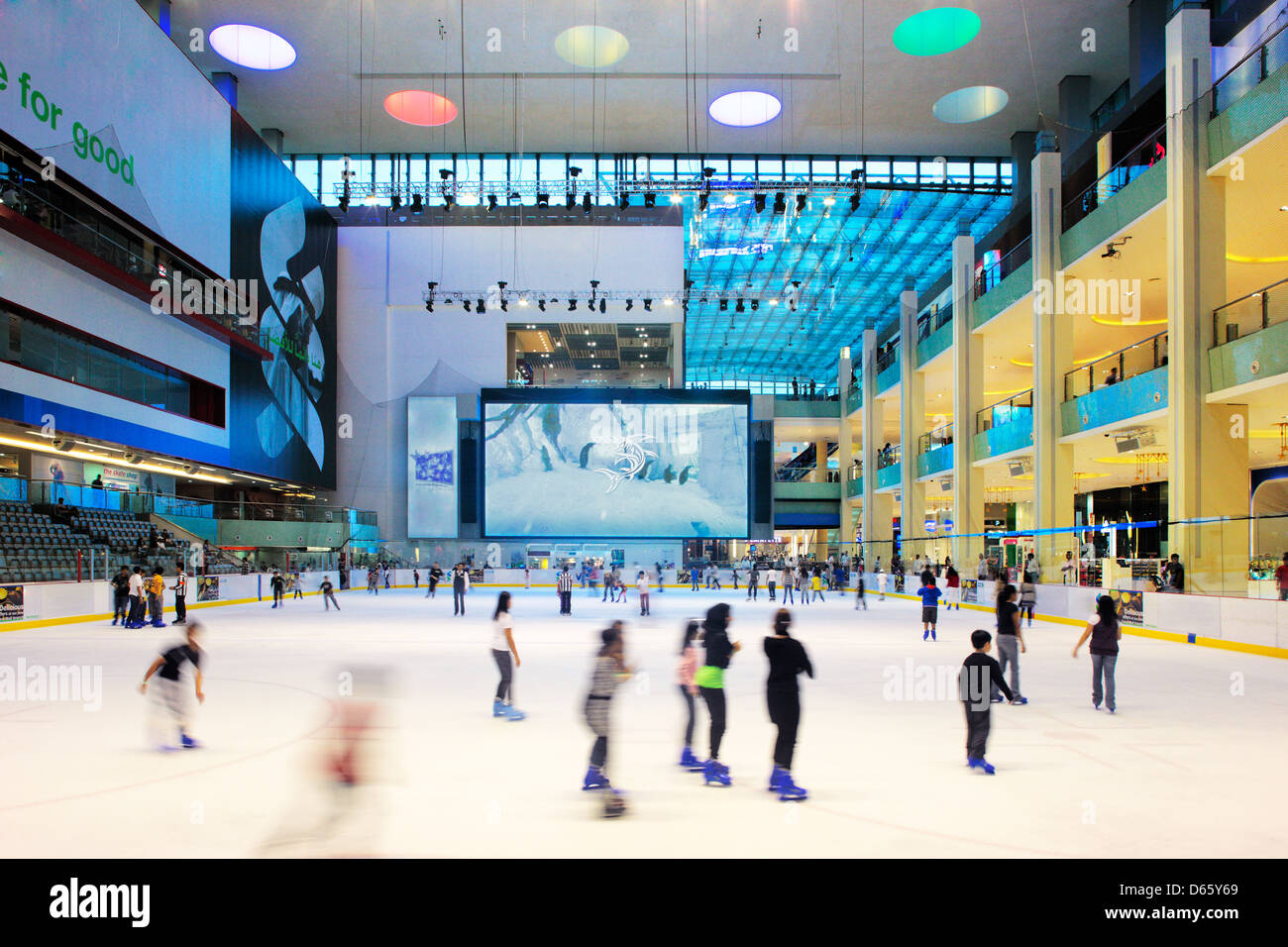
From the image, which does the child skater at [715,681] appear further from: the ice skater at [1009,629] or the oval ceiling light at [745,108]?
the oval ceiling light at [745,108]

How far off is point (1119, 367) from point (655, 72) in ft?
67.9

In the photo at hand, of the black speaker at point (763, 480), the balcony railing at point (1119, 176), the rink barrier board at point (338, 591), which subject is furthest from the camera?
the black speaker at point (763, 480)

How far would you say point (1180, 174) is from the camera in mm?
16875

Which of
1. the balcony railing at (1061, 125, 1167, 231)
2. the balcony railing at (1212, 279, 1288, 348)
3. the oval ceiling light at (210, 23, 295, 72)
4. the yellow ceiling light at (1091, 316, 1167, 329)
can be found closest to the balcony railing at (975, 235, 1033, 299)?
the balcony railing at (1061, 125, 1167, 231)

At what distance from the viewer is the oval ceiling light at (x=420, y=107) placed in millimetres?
34125

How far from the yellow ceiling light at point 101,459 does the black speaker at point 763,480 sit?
75.9ft

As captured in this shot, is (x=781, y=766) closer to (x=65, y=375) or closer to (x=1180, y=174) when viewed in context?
(x=1180, y=174)

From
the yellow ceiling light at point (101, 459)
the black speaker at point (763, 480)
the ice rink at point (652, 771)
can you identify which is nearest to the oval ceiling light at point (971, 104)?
the black speaker at point (763, 480)

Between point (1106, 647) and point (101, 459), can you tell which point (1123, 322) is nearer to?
point (1106, 647)

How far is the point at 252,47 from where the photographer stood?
3062 centimetres

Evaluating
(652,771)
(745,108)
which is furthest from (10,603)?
(745,108)

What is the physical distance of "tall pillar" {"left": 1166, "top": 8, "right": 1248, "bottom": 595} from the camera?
16.7 m
